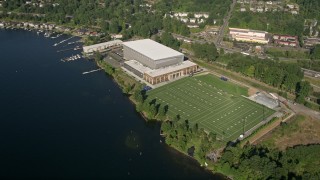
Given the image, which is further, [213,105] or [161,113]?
[213,105]

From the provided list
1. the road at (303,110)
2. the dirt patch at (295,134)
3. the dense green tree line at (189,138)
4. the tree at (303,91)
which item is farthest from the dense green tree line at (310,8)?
the dense green tree line at (189,138)

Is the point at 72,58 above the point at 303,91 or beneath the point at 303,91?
above

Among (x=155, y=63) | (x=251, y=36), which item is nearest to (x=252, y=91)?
(x=155, y=63)

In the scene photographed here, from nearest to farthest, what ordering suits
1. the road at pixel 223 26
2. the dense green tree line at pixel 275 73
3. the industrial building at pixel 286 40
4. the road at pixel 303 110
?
the road at pixel 303 110 → the dense green tree line at pixel 275 73 → the industrial building at pixel 286 40 → the road at pixel 223 26

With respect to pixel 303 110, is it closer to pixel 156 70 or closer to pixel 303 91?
pixel 303 91

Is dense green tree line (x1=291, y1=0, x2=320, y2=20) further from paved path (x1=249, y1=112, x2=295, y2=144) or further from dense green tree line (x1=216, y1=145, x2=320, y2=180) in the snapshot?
dense green tree line (x1=216, y1=145, x2=320, y2=180)

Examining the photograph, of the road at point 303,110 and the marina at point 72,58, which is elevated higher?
the marina at point 72,58

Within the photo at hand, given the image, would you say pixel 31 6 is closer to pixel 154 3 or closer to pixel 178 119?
pixel 154 3

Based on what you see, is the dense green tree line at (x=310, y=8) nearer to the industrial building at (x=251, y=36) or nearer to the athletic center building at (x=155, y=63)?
the industrial building at (x=251, y=36)
